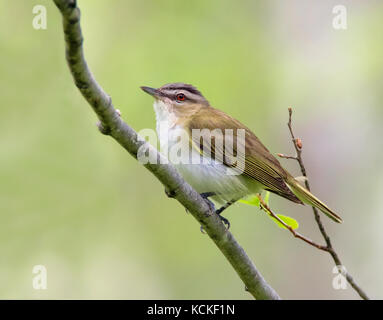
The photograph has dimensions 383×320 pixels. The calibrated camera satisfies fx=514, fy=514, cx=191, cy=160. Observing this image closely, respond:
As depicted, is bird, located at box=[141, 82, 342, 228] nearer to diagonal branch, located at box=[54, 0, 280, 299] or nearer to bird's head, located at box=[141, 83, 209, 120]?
bird's head, located at box=[141, 83, 209, 120]

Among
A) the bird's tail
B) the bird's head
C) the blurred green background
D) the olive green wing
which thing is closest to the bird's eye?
the bird's head

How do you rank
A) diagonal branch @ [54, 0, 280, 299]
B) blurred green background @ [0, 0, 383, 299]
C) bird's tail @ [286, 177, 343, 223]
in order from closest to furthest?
1. diagonal branch @ [54, 0, 280, 299]
2. bird's tail @ [286, 177, 343, 223]
3. blurred green background @ [0, 0, 383, 299]

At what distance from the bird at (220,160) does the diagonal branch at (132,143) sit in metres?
0.67

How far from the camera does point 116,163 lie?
30.9 feet

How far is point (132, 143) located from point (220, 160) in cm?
194

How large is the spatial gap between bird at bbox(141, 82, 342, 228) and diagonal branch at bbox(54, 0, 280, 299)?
0.67 m

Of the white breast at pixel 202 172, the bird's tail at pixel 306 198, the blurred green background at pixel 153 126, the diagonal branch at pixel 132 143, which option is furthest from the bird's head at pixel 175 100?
the blurred green background at pixel 153 126

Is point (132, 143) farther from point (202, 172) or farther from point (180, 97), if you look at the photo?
point (180, 97)

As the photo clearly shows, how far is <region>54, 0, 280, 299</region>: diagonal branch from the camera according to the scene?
2.31 metres

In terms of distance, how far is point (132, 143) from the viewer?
293 centimetres

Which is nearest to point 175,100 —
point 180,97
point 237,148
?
point 180,97

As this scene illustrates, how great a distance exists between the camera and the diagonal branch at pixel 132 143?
90.8 inches

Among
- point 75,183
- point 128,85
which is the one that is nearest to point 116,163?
point 75,183

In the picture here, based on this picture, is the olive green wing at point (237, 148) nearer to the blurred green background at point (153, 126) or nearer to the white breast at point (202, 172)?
the white breast at point (202, 172)
